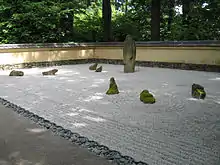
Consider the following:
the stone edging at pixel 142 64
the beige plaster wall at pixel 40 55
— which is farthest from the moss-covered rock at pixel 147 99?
the beige plaster wall at pixel 40 55

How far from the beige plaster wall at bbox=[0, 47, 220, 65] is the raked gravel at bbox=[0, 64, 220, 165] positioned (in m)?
4.10

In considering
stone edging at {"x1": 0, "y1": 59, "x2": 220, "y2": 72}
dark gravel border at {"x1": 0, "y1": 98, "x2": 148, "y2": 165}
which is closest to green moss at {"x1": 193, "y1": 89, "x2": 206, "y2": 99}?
dark gravel border at {"x1": 0, "y1": 98, "x2": 148, "y2": 165}

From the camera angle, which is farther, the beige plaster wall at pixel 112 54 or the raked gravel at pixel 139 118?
the beige plaster wall at pixel 112 54

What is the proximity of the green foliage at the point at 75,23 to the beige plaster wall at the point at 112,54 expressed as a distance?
72.0 inches

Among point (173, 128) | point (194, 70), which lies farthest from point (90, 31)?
point (173, 128)

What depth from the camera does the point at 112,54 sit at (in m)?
14.9

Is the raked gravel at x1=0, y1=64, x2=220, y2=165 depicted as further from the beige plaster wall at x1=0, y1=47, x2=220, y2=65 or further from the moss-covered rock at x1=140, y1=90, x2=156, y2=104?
the beige plaster wall at x1=0, y1=47, x2=220, y2=65

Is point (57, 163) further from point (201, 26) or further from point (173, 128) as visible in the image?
point (201, 26)

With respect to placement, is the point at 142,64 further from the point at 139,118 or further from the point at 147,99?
the point at 139,118

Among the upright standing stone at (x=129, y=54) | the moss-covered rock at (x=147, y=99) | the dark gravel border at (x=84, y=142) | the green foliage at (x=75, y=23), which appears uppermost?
the green foliage at (x=75, y=23)

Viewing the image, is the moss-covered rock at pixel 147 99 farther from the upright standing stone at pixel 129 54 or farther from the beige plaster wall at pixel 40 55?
the beige plaster wall at pixel 40 55

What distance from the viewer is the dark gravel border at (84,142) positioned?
2.62 meters

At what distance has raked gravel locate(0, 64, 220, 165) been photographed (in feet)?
9.23

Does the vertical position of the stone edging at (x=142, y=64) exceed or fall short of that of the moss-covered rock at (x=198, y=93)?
it exceeds it
